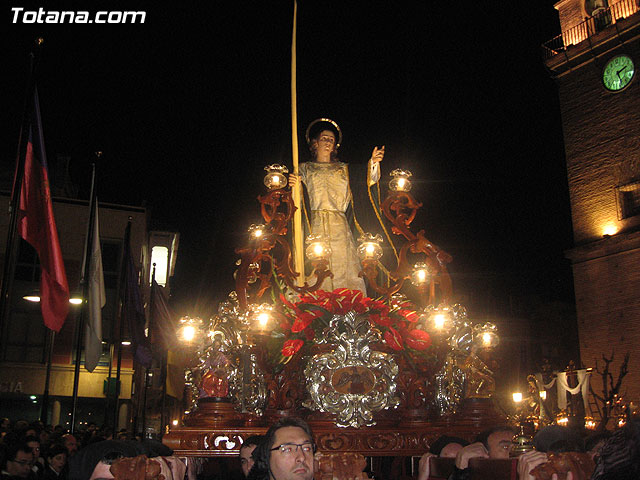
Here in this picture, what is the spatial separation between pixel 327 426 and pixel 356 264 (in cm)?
312

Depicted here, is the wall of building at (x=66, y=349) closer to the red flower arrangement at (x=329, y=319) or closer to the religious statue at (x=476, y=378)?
the red flower arrangement at (x=329, y=319)

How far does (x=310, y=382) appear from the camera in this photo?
7.16m

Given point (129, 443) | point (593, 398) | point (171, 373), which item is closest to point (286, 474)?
point (129, 443)

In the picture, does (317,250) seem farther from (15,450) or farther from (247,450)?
(15,450)

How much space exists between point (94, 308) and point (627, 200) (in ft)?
66.2

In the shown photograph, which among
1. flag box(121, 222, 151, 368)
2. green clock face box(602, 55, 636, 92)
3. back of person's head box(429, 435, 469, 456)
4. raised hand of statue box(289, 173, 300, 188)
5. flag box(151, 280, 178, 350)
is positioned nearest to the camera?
back of person's head box(429, 435, 469, 456)

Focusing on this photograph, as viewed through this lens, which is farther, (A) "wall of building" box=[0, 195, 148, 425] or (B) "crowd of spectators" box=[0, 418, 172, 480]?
(A) "wall of building" box=[0, 195, 148, 425]

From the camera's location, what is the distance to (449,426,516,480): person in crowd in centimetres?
470

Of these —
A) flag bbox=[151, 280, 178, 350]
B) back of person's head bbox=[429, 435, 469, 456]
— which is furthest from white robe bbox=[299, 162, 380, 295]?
flag bbox=[151, 280, 178, 350]

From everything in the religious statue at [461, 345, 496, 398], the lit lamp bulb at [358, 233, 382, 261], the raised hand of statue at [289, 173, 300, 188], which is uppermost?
the raised hand of statue at [289, 173, 300, 188]

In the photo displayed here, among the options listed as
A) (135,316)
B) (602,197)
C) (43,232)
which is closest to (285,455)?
(43,232)

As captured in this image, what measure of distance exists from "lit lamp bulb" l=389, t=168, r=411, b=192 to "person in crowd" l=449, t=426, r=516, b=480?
3.90 meters

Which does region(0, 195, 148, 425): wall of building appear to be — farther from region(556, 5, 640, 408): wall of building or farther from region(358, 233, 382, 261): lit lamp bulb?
region(358, 233, 382, 261): lit lamp bulb

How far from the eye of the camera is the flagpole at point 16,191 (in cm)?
841
